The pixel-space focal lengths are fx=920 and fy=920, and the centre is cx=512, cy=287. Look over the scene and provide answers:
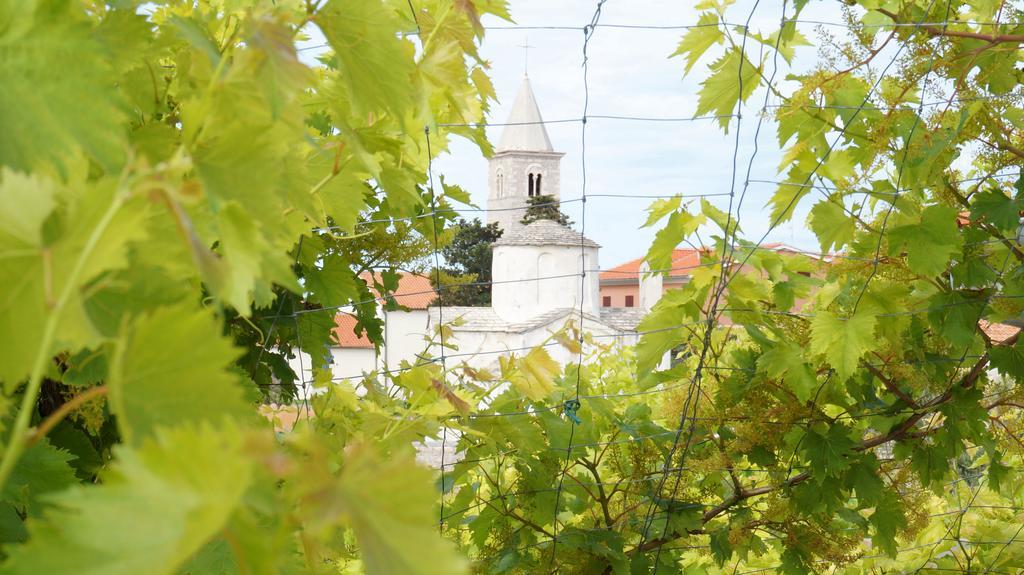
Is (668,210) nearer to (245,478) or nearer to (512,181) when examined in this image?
(245,478)

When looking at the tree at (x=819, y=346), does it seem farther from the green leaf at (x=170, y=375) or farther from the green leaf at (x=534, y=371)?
the green leaf at (x=170, y=375)

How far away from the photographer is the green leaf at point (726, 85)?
159cm

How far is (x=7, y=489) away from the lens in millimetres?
595

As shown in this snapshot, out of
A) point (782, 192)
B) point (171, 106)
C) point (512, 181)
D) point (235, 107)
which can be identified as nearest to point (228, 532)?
point (235, 107)

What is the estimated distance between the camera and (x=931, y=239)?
1476mm

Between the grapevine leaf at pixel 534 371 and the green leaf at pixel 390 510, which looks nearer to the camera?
the green leaf at pixel 390 510

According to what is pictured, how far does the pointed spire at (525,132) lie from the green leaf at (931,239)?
40.6 meters

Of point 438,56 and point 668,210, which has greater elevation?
point 438,56

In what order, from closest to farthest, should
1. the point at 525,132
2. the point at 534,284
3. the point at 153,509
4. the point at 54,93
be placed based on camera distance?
the point at 153,509 < the point at 54,93 < the point at 534,284 < the point at 525,132

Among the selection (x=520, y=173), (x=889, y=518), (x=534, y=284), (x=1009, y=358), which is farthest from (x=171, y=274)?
(x=520, y=173)

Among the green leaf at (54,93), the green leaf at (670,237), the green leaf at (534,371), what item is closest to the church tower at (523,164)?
the green leaf at (670,237)

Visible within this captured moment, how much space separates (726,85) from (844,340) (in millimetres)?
495

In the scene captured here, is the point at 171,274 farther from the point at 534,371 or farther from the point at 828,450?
the point at 828,450

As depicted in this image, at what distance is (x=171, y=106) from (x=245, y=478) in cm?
71
